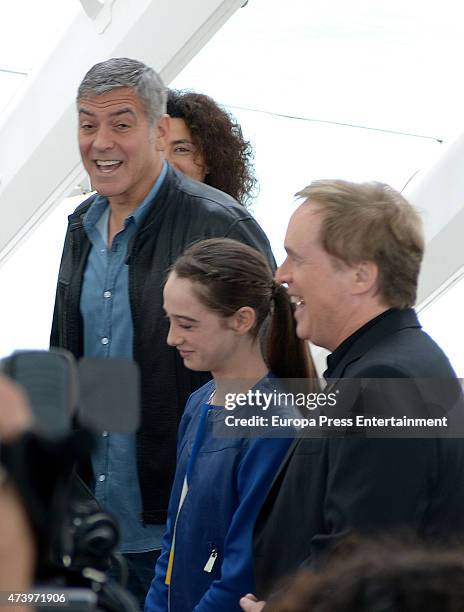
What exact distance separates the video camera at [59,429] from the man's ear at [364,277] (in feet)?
4.13

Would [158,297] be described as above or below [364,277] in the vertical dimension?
above

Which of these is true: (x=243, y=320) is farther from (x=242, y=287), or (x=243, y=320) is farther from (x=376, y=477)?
(x=376, y=477)

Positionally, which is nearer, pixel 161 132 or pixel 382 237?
pixel 382 237

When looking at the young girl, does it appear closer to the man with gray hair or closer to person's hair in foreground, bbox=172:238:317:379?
person's hair in foreground, bbox=172:238:317:379

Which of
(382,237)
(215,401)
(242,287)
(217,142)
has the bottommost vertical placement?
(215,401)

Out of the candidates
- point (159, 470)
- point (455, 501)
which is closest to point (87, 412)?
point (455, 501)

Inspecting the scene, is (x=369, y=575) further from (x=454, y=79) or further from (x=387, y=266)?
(x=454, y=79)

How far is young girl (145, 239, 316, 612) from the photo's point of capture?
85.4 inches

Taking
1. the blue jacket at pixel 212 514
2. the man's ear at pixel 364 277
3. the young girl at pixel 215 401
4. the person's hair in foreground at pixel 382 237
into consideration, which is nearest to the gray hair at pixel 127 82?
the young girl at pixel 215 401

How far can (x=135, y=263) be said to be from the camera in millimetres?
2678

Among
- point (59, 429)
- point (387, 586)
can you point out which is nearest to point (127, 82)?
point (387, 586)

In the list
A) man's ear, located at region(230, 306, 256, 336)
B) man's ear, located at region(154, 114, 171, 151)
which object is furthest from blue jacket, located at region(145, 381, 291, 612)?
man's ear, located at region(154, 114, 171, 151)

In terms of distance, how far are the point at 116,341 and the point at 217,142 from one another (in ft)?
3.12

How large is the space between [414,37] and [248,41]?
0.66 meters
